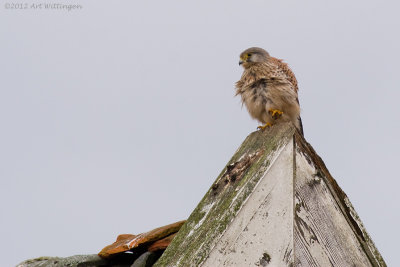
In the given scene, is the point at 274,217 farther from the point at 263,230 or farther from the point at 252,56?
the point at 252,56

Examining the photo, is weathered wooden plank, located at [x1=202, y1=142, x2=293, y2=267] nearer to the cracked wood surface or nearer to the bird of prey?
the cracked wood surface

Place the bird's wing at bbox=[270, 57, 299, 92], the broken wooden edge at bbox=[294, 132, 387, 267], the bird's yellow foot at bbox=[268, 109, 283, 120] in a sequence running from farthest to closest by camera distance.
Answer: the bird's wing at bbox=[270, 57, 299, 92]
the bird's yellow foot at bbox=[268, 109, 283, 120]
the broken wooden edge at bbox=[294, 132, 387, 267]

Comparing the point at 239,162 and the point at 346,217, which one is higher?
the point at 239,162

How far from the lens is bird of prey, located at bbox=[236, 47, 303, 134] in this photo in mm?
4484

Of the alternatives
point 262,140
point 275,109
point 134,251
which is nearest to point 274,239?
point 262,140

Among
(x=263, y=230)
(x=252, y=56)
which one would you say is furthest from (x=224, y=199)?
(x=252, y=56)

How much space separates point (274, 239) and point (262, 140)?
492 millimetres

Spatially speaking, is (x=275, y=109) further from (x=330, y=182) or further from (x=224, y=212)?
(x=224, y=212)

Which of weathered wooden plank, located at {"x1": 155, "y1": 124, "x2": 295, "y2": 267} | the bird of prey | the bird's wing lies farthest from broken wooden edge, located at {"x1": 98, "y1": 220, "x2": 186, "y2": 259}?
the bird's wing

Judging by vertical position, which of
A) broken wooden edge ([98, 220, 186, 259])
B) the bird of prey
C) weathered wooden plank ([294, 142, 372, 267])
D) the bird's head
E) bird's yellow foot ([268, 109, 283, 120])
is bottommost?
weathered wooden plank ([294, 142, 372, 267])

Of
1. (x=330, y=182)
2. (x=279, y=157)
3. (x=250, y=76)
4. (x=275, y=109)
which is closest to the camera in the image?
(x=279, y=157)

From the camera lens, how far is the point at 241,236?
2303 millimetres

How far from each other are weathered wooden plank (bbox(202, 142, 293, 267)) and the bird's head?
3.12m

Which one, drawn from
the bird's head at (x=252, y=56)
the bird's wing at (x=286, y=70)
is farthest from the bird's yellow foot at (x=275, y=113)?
the bird's head at (x=252, y=56)
